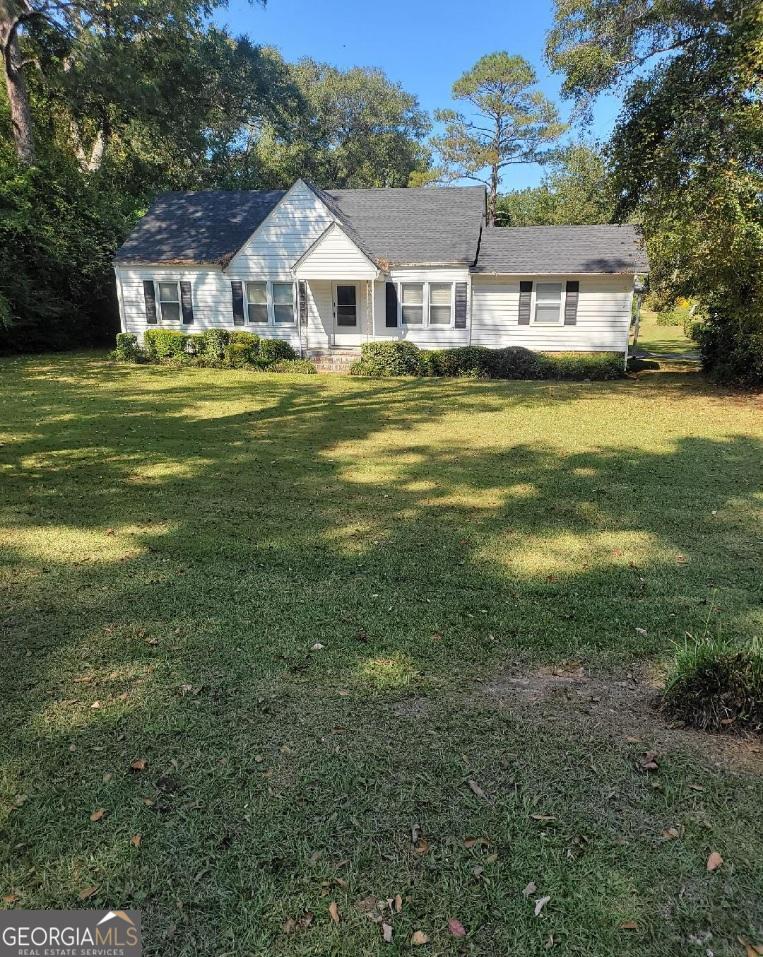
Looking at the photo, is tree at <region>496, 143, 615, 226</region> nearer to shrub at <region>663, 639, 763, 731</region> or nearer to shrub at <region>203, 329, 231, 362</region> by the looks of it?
shrub at <region>203, 329, 231, 362</region>

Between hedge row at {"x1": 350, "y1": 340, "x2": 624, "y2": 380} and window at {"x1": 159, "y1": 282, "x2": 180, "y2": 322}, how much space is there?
698 cm

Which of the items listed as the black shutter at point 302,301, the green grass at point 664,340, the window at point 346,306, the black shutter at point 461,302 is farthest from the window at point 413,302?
the green grass at point 664,340

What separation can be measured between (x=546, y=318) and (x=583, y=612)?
1562 centimetres

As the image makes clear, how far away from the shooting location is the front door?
→ 19719 millimetres

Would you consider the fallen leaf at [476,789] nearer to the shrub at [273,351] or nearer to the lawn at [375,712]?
the lawn at [375,712]

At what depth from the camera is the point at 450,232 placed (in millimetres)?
19594

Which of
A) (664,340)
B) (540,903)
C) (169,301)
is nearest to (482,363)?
(169,301)

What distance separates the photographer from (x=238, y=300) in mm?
19828

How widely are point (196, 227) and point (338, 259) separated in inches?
251

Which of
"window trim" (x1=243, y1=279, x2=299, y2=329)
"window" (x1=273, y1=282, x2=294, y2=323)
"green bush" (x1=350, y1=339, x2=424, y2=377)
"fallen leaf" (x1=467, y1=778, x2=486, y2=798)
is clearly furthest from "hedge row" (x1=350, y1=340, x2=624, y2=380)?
"fallen leaf" (x1=467, y1=778, x2=486, y2=798)

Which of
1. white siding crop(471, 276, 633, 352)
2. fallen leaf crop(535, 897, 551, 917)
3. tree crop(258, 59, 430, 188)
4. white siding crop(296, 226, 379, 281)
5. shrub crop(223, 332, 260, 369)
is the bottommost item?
fallen leaf crop(535, 897, 551, 917)

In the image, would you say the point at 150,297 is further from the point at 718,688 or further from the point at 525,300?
the point at 718,688

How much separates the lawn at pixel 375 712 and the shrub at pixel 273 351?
11283 mm

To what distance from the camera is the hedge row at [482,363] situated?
55.8ft
